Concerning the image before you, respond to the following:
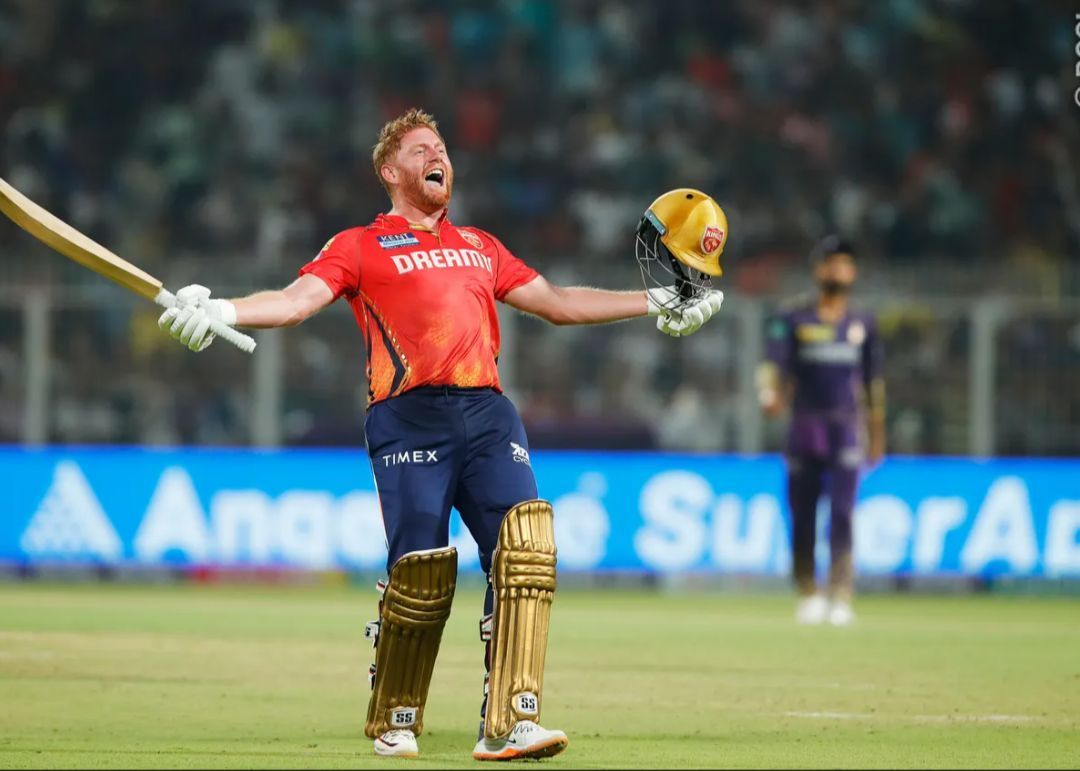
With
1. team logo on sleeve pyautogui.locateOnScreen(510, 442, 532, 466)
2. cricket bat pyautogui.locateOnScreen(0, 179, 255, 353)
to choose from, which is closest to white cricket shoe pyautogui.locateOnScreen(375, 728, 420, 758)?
team logo on sleeve pyautogui.locateOnScreen(510, 442, 532, 466)

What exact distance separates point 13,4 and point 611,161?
786 cm

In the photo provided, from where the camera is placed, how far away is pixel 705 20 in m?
23.7

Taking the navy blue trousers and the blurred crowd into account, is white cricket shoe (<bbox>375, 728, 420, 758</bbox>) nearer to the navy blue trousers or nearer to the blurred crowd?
the navy blue trousers

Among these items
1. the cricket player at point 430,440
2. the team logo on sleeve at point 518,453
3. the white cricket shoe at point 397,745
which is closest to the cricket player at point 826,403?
the cricket player at point 430,440

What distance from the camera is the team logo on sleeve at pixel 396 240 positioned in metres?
7.16

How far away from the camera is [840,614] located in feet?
44.7

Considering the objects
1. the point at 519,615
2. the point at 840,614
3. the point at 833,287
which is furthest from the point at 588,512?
the point at 519,615

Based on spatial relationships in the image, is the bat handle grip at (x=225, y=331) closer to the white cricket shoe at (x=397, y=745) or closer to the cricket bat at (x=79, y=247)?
the cricket bat at (x=79, y=247)

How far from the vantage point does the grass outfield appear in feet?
22.8

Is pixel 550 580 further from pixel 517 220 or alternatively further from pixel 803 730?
pixel 517 220

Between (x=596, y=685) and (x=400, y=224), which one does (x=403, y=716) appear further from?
(x=596, y=685)

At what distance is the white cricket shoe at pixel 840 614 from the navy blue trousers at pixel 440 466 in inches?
271

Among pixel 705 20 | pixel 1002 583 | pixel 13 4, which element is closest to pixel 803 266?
pixel 705 20

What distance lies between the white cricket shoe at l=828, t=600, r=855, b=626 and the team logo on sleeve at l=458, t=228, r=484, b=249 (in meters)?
6.85
